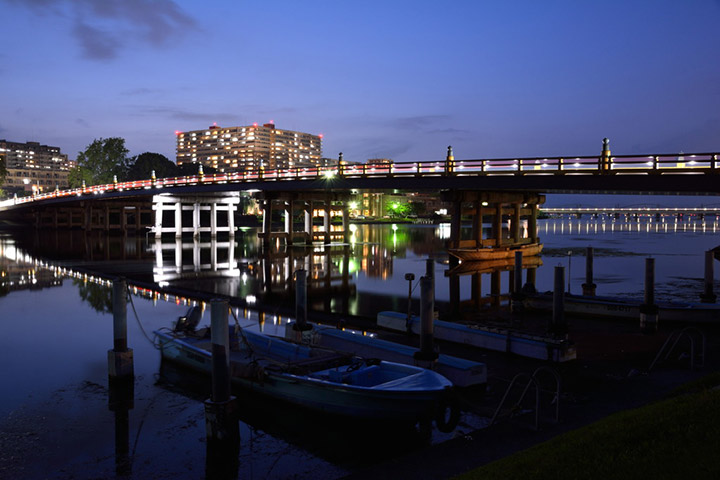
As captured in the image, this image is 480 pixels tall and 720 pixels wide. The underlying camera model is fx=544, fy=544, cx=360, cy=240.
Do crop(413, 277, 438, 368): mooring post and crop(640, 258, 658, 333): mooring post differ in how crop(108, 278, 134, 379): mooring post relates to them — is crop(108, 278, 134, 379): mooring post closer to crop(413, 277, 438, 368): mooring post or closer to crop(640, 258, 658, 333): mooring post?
crop(413, 277, 438, 368): mooring post

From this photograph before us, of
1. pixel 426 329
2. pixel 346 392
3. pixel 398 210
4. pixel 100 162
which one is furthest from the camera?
pixel 398 210

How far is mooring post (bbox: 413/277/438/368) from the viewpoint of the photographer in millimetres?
12469

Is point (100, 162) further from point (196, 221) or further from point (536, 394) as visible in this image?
point (536, 394)

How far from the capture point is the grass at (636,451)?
5.88m

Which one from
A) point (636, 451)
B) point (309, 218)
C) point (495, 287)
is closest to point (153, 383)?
point (636, 451)

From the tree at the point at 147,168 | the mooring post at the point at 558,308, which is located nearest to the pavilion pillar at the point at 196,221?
the mooring post at the point at 558,308

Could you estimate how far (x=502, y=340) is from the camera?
15.3 m

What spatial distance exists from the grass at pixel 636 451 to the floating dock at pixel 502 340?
621cm

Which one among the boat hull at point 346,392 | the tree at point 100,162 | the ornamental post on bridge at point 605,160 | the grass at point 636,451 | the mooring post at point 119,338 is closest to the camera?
the grass at point 636,451

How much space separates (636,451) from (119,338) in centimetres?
1142

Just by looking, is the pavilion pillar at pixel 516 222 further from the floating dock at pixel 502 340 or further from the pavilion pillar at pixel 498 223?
the floating dock at pixel 502 340

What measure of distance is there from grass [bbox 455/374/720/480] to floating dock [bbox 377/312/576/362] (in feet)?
20.4

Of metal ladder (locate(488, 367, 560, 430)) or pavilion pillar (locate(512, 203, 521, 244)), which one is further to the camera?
pavilion pillar (locate(512, 203, 521, 244))

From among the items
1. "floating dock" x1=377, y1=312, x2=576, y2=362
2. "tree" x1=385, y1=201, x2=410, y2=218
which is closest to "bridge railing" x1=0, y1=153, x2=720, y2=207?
"floating dock" x1=377, y1=312, x2=576, y2=362
